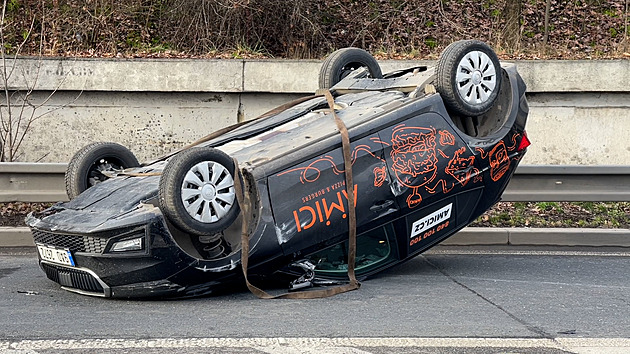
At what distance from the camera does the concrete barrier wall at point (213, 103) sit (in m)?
10.3

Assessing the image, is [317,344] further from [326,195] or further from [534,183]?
[534,183]

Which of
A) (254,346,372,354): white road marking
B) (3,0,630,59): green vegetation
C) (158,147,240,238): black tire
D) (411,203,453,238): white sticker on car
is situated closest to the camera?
(254,346,372,354): white road marking

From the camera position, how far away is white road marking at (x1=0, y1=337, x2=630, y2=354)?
4.39 m

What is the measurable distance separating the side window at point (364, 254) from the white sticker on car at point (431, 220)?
7.3 inches

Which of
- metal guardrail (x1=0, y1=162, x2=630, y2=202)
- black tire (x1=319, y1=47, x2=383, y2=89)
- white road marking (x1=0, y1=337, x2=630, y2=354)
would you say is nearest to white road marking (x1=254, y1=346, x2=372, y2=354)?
white road marking (x1=0, y1=337, x2=630, y2=354)

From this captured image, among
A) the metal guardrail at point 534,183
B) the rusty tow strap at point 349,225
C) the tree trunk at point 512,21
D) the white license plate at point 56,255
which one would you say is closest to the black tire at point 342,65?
the rusty tow strap at point 349,225

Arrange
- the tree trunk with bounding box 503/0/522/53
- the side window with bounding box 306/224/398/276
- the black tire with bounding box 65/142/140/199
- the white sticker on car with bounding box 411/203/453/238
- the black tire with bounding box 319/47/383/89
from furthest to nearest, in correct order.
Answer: the tree trunk with bounding box 503/0/522/53 < the black tire with bounding box 319/47/383/89 < the black tire with bounding box 65/142/140/199 < the white sticker on car with bounding box 411/203/453/238 < the side window with bounding box 306/224/398/276

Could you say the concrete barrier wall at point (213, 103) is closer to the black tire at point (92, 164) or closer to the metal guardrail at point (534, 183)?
the metal guardrail at point (534, 183)

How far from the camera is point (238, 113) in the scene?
10.4 m

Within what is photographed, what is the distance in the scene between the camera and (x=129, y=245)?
518 centimetres

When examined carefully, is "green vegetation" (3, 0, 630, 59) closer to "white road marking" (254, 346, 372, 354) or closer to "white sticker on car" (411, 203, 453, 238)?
"white sticker on car" (411, 203, 453, 238)

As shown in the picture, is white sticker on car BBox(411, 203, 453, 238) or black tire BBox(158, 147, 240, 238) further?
white sticker on car BBox(411, 203, 453, 238)

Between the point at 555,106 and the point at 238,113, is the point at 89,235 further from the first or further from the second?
the point at 555,106

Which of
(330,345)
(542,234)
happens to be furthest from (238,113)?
(330,345)
